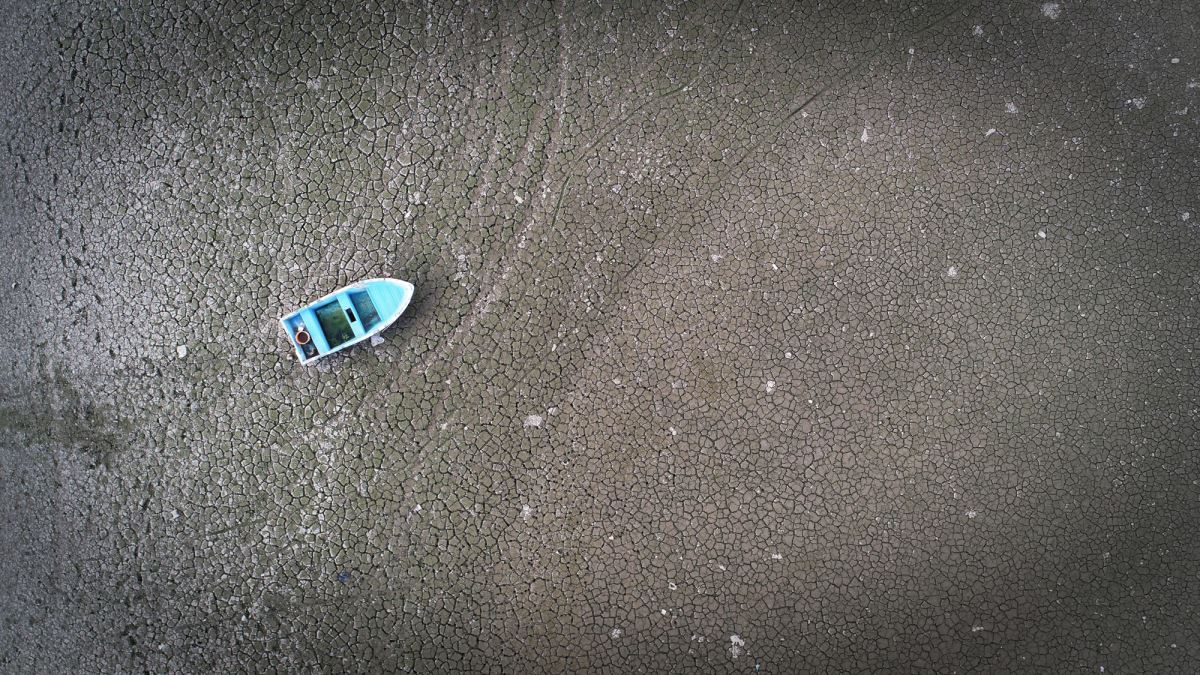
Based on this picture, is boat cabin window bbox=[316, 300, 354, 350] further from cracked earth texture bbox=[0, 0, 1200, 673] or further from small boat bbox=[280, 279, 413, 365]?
cracked earth texture bbox=[0, 0, 1200, 673]

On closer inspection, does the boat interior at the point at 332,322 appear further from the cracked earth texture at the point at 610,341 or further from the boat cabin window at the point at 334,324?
the cracked earth texture at the point at 610,341

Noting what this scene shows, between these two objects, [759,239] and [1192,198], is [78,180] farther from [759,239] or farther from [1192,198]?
[1192,198]

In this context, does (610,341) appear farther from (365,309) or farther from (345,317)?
(345,317)

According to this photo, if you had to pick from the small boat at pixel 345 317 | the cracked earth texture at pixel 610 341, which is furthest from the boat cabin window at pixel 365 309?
the cracked earth texture at pixel 610 341

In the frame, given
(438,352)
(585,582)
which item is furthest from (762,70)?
A: (585,582)

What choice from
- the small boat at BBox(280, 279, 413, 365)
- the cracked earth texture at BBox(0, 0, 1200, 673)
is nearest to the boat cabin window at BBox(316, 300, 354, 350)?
the small boat at BBox(280, 279, 413, 365)
